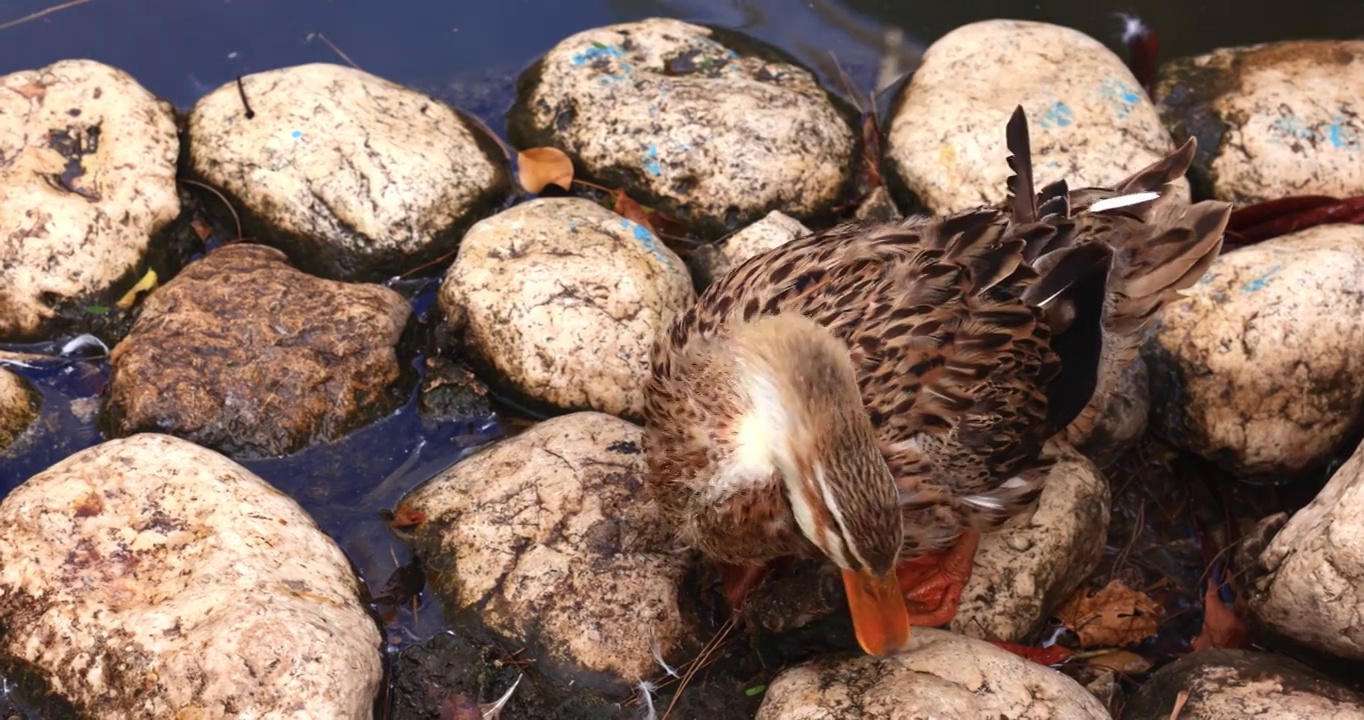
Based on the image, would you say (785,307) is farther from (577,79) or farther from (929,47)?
(929,47)

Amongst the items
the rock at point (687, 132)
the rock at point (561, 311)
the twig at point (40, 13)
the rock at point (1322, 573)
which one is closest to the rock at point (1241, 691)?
the rock at point (1322, 573)

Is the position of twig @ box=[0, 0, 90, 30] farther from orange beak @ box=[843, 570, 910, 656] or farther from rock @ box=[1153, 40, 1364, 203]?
rock @ box=[1153, 40, 1364, 203]

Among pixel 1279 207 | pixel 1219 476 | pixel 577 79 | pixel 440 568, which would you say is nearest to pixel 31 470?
pixel 440 568

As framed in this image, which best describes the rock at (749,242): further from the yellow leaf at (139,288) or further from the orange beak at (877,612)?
the yellow leaf at (139,288)

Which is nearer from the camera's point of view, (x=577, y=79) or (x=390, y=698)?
(x=390, y=698)

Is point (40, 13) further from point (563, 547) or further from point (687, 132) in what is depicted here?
point (563, 547)

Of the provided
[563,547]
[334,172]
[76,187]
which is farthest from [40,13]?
[563,547]

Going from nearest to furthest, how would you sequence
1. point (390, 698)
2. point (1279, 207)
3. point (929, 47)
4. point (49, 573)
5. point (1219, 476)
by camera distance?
point (49, 573) → point (390, 698) → point (1219, 476) → point (1279, 207) → point (929, 47)
